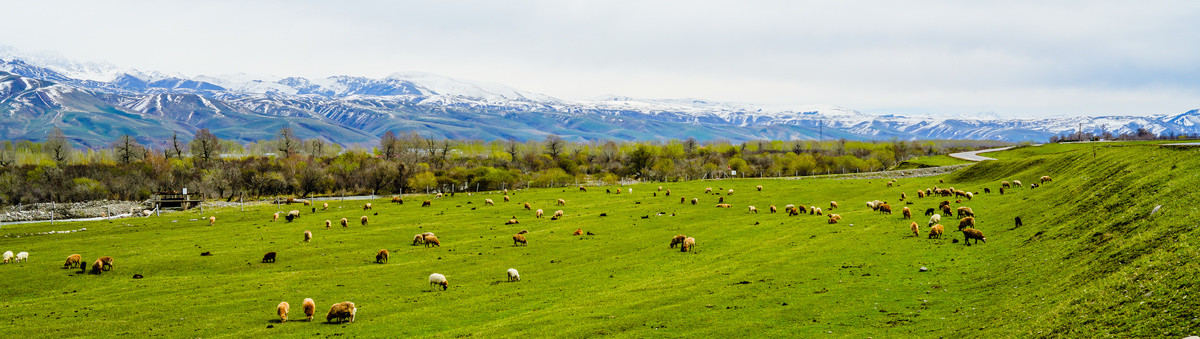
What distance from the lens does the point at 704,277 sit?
1244 inches

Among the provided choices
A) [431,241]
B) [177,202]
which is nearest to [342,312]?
[431,241]

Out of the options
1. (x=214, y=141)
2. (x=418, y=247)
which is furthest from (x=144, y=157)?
(x=418, y=247)

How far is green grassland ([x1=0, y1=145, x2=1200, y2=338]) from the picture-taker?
18.4 metres

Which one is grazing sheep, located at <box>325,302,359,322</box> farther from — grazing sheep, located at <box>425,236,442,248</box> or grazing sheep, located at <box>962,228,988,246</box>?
grazing sheep, located at <box>962,228,988,246</box>

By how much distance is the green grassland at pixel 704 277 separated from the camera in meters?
18.4

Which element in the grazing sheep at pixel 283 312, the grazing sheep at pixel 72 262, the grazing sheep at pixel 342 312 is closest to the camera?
the grazing sheep at pixel 342 312

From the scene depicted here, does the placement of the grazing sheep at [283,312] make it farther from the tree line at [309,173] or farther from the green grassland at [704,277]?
the tree line at [309,173]

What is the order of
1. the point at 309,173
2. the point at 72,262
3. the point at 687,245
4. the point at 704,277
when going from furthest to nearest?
the point at 309,173 < the point at 72,262 < the point at 687,245 < the point at 704,277

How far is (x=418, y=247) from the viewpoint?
50188mm

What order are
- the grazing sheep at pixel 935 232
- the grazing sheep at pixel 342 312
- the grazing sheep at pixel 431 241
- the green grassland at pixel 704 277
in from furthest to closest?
the grazing sheep at pixel 431 241 → the grazing sheep at pixel 935 232 → the grazing sheep at pixel 342 312 → the green grassland at pixel 704 277

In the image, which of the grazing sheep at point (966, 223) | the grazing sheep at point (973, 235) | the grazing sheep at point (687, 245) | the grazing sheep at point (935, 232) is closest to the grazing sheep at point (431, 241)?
the grazing sheep at point (687, 245)

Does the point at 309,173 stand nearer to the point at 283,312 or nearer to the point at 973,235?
the point at 283,312

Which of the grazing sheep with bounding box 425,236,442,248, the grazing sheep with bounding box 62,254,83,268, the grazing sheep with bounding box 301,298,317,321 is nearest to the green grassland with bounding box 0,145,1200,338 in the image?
the grazing sheep with bounding box 301,298,317,321

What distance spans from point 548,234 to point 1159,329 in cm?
4570
